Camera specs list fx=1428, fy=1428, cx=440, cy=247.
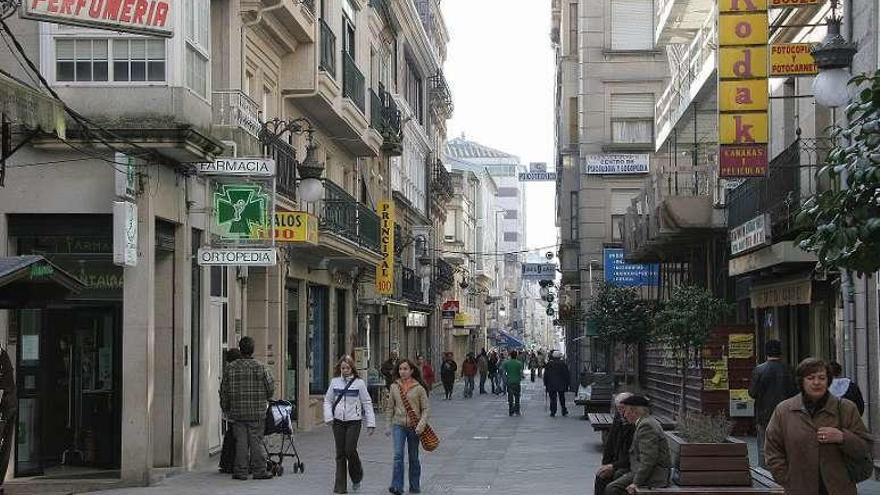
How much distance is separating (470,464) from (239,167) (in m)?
5.59

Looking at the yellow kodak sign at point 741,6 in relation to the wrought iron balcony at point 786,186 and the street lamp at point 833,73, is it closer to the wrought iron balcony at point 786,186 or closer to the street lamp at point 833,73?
the wrought iron balcony at point 786,186

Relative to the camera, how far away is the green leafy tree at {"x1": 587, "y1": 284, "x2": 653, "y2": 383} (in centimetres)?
3403

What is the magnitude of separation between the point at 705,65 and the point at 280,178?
941 cm

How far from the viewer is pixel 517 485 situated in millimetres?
17359

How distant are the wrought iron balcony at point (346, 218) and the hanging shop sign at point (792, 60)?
9.35 m

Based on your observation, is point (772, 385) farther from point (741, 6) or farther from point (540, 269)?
point (540, 269)

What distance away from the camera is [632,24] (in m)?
54.0

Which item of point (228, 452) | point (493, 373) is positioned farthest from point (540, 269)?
point (228, 452)

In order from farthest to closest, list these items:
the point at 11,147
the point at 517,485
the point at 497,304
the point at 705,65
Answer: the point at 497,304 → the point at 705,65 → the point at 517,485 → the point at 11,147

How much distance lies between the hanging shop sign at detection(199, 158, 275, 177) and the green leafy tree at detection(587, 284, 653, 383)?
16.6 m

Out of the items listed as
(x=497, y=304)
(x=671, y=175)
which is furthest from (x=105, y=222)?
(x=497, y=304)

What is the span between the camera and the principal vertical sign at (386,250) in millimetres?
39594

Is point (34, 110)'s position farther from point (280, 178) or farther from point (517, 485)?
point (280, 178)

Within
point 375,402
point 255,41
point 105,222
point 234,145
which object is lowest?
point 375,402
